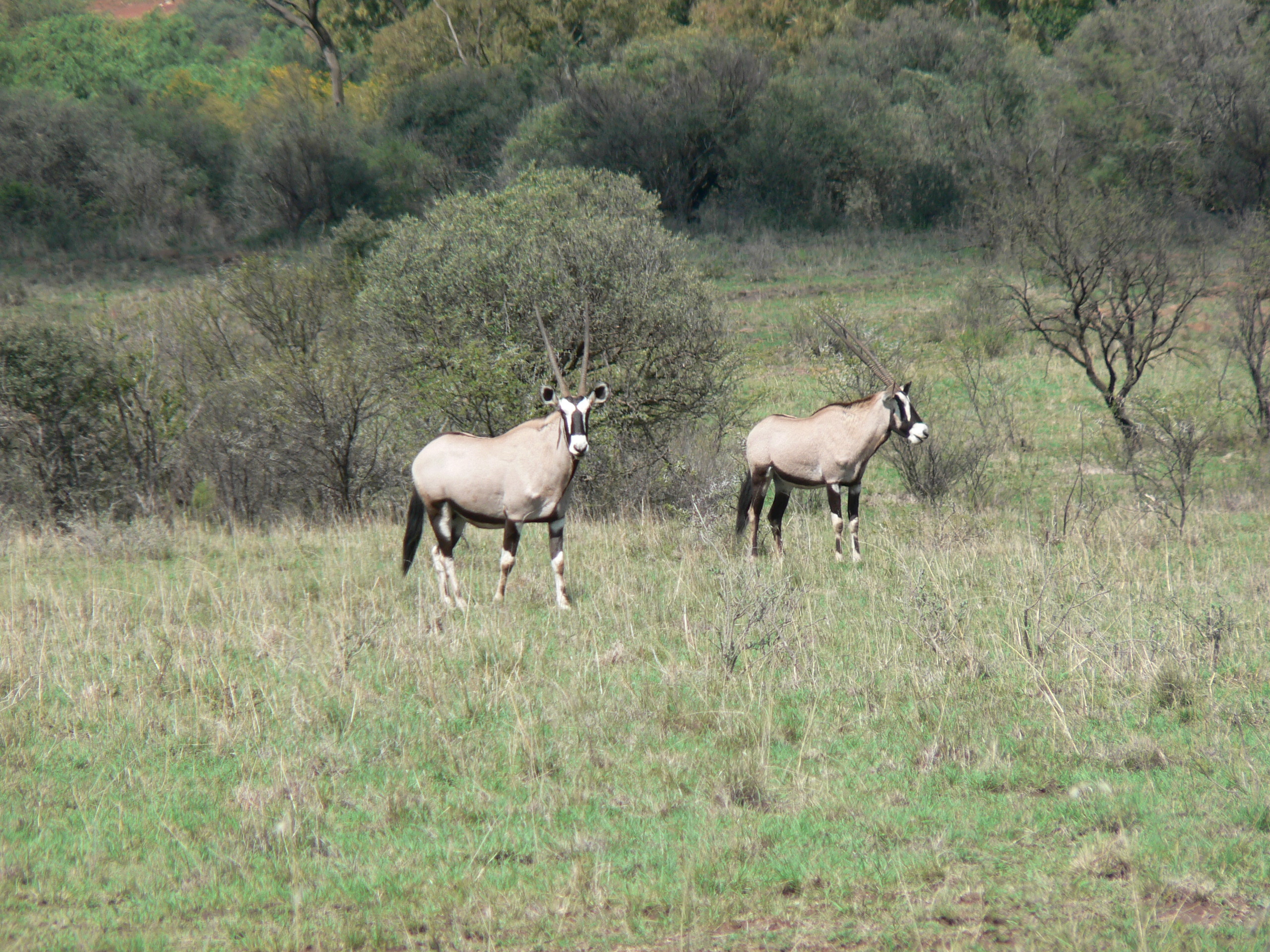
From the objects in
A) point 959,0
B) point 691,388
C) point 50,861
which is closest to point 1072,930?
point 50,861

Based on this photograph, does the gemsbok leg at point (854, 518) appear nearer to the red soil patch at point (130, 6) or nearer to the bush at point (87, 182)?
the bush at point (87, 182)

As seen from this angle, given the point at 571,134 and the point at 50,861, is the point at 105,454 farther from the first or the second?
the point at 571,134

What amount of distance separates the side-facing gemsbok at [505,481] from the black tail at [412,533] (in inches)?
13.5

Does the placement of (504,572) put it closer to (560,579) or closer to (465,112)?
(560,579)

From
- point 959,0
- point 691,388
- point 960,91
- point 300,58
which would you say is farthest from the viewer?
point 300,58

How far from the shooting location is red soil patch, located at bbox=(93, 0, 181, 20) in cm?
15175

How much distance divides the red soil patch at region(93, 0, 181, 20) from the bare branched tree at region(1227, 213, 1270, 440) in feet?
516

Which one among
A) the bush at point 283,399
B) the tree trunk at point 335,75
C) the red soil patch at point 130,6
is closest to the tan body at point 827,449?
the bush at point 283,399

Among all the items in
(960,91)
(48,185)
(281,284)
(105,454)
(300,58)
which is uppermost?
(300,58)

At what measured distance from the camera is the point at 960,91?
50.9 metres

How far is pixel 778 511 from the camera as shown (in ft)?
43.1

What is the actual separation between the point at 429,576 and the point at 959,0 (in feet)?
219

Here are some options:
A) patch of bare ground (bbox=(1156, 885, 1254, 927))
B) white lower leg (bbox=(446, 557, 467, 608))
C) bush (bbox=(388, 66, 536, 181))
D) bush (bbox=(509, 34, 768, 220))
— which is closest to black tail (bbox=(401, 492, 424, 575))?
white lower leg (bbox=(446, 557, 467, 608))

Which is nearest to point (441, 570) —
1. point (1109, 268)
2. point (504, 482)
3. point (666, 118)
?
point (504, 482)
